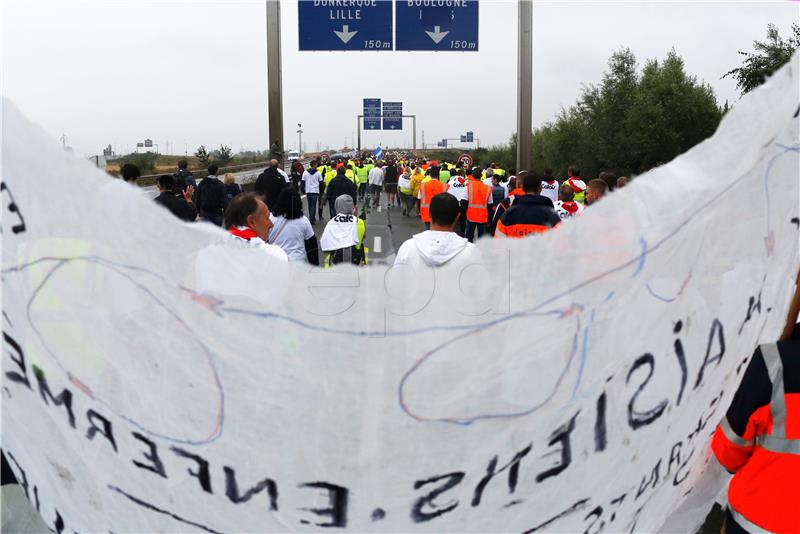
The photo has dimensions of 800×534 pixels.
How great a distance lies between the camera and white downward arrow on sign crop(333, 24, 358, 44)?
15500mm

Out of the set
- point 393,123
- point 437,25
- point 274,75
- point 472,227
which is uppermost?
point 437,25

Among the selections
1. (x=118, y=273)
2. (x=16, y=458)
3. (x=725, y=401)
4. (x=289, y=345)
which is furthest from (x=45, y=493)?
(x=725, y=401)

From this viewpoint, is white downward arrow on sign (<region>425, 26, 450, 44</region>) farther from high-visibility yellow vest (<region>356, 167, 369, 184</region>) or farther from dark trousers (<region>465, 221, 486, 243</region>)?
high-visibility yellow vest (<region>356, 167, 369, 184</region>)

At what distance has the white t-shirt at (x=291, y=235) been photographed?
523 cm

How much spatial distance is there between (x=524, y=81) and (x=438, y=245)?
11.7m

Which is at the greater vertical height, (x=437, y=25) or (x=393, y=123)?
(x=437, y=25)

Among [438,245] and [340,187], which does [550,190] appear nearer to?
[340,187]

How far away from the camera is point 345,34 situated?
15562mm

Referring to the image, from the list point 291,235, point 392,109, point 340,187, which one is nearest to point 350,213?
point 291,235

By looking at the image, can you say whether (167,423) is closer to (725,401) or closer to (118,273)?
(118,273)

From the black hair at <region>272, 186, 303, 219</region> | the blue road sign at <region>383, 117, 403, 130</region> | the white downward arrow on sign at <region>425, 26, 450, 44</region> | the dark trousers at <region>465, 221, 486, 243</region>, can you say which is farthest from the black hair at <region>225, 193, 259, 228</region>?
the blue road sign at <region>383, 117, 403, 130</region>

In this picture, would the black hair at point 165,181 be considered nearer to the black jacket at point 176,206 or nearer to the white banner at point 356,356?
the black jacket at point 176,206

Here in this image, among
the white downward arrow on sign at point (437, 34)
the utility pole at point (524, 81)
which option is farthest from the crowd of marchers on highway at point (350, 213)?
the white downward arrow on sign at point (437, 34)

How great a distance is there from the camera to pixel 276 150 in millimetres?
12695
